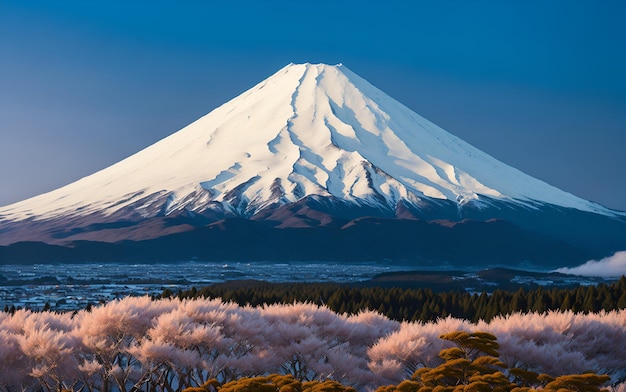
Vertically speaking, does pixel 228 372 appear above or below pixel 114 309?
below

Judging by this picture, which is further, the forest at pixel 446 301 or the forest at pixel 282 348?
the forest at pixel 446 301

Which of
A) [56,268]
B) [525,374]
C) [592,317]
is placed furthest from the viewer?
[56,268]

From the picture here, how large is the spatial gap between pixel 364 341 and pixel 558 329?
9.11 meters

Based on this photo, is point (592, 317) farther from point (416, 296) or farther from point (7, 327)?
point (416, 296)

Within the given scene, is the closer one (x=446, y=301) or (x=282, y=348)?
(x=282, y=348)

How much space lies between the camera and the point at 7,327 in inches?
1697

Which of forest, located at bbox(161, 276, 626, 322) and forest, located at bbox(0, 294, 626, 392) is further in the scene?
forest, located at bbox(161, 276, 626, 322)

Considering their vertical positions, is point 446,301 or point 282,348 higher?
point 446,301

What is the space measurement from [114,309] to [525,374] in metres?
17.0

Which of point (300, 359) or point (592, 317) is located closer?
point (300, 359)

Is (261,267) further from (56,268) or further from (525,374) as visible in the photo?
(525,374)

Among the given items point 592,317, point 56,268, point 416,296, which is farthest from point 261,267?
point 592,317

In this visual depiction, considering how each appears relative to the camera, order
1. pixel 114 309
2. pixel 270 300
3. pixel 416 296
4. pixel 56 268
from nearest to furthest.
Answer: pixel 114 309 < pixel 270 300 < pixel 416 296 < pixel 56 268

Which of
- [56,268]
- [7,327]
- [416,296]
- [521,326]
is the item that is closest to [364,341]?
[521,326]
